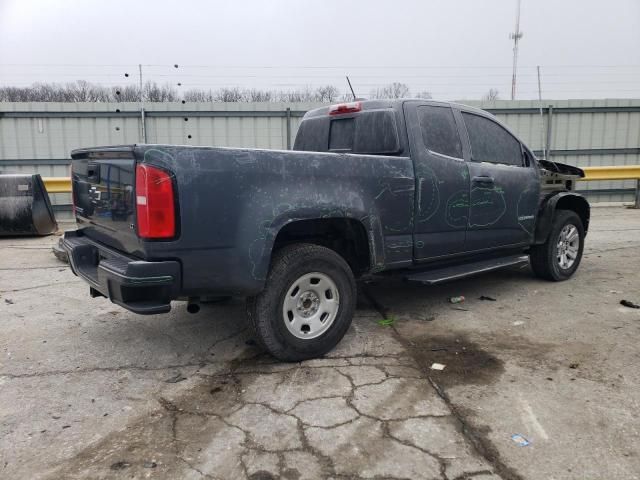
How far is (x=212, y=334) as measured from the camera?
4418 millimetres

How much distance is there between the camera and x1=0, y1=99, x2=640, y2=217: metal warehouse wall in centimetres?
1263

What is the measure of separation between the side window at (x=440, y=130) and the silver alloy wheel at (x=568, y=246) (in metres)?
2.17

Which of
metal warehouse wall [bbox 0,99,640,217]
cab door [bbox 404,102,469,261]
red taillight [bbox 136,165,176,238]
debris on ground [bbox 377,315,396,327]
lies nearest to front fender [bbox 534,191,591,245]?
cab door [bbox 404,102,469,261]

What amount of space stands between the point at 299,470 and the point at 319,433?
34 cm

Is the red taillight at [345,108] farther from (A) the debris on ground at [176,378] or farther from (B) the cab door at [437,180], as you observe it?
(A) the debris on ground at [176,378]

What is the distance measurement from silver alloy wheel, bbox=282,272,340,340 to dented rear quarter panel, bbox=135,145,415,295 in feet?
1.18

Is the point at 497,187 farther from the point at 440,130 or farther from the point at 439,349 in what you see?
the point at 439,349

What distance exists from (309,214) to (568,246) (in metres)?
4.06

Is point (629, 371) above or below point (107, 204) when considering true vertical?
below

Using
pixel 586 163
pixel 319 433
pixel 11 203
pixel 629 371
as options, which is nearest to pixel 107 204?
pixel 319 433

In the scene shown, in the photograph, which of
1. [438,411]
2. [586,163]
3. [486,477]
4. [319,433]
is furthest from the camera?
[586,163]

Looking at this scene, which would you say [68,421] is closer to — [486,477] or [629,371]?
[486,477]

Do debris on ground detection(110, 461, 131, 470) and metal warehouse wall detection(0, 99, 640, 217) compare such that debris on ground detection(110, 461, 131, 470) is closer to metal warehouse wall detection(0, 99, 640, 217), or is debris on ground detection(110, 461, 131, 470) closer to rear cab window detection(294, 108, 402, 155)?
rear cab window detection(294, 108, 402, 155)

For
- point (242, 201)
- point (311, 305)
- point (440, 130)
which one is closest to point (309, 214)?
point (242, 201)
